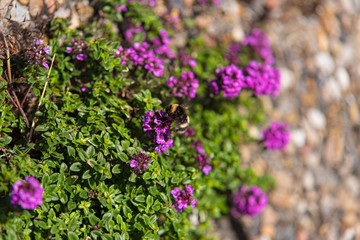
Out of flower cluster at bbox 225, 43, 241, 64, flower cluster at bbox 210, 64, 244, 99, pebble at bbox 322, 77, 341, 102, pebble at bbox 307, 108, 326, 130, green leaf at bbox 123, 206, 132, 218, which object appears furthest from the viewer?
pebble at bbox 322, 77, 341, 102

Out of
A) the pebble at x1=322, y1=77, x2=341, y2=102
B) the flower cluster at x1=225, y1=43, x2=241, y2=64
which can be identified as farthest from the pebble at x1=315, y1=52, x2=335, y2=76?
the flower cluster at x1=225, y1=43, x2=241, y2=64

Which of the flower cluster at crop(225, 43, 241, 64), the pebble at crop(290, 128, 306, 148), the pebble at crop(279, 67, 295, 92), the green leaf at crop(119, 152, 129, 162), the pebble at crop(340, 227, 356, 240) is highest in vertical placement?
the green leaf at crop(119, 152, 129, 162)

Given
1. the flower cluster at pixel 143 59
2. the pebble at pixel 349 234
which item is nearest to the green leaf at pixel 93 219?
the flower cluster at pixel 143 59

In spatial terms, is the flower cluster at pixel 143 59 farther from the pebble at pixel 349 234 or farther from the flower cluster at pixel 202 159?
the pebble at pixel 349 234

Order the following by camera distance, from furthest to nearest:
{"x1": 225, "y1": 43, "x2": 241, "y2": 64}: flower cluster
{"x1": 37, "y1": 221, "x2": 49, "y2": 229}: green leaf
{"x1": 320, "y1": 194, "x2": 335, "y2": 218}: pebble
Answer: {"x1": 320, "y1": 194, "x2": 335, "y2": 218}: pebble < {"x1": 225, "y1": 43, "x2": 241, "y2": 64}: flower cluster < {"x1": 37, "y1": 221, "x2": 49, "y2": 229}: green leaf

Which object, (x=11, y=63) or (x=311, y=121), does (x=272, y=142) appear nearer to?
(x=311, y=121)

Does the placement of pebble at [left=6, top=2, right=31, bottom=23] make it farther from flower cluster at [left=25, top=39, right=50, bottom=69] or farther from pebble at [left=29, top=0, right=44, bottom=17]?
flower cluster at [left=25, top=39, right=50, bottom=69]

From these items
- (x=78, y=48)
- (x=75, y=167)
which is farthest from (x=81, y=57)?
(x=75, y=167)

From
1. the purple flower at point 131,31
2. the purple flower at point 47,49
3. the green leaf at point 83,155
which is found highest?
the purple flower at point 47,49
